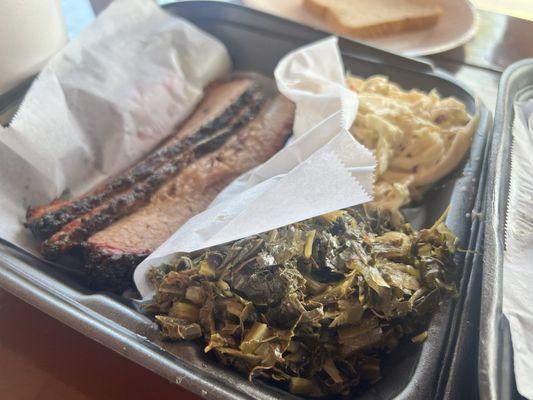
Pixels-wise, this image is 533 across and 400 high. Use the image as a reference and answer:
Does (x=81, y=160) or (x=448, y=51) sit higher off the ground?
(x=448, y=51)

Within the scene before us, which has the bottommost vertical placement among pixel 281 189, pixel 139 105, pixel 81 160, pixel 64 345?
pixel 64 345

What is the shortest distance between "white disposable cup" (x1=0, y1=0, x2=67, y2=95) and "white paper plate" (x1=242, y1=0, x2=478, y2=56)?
0.77m

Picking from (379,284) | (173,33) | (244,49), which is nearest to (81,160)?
(173,33)

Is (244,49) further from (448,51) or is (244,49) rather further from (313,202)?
(313,202)

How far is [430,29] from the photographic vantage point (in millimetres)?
2064

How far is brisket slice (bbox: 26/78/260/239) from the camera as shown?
1.24m

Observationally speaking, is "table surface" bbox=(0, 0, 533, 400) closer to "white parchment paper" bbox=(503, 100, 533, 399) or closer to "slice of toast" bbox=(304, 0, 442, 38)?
"white parchment paper" bbox=(503, 100, 533, 399)

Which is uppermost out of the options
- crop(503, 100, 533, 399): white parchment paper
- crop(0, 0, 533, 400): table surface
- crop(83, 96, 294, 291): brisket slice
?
crop(503, 100, 533, 399): white parchment paper

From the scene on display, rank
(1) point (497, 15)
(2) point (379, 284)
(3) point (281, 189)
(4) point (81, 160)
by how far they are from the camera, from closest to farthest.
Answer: (2) point (379, 284) → (3) point (281, 189) → (4) point (81, 160) → (1) point (497, 15)

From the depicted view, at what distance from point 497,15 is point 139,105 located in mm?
1633

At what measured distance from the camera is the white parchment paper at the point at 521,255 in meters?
0.77

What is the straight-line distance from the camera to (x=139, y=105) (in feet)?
5.16

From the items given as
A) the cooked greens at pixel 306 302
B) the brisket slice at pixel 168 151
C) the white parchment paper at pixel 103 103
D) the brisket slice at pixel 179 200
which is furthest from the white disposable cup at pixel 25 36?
the cooked greens at pixel 306 302

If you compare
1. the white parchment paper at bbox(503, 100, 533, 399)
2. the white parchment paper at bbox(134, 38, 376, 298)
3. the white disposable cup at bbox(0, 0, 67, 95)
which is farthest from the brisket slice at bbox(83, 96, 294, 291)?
the white parchment paper at bbox(503, 100, 533, 399)
